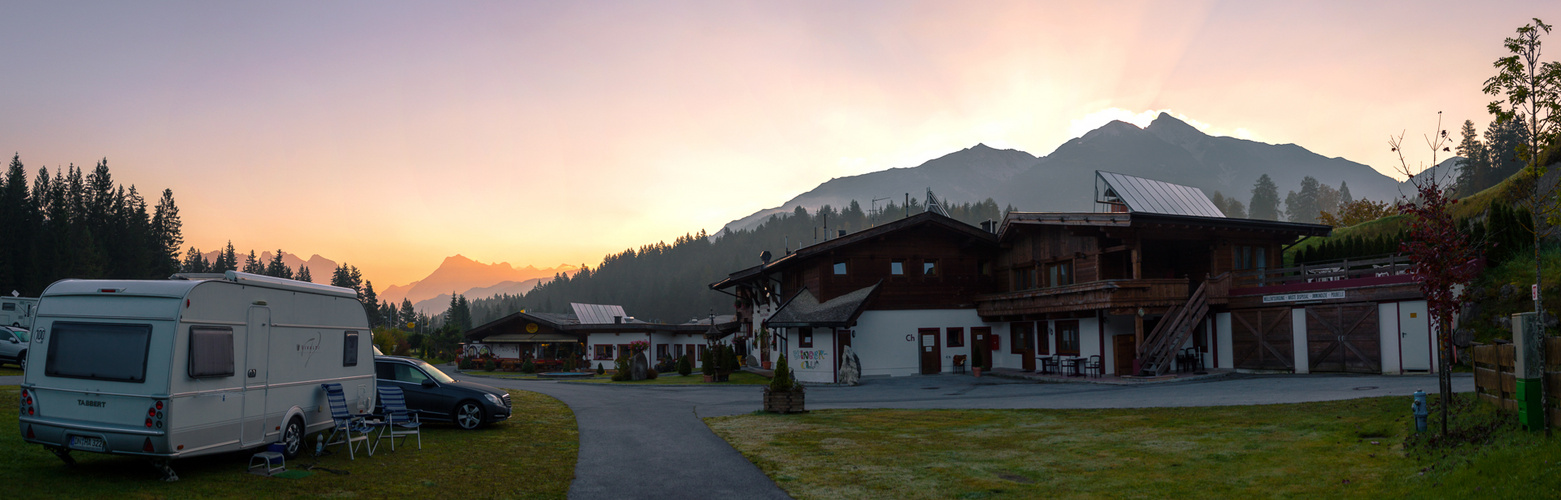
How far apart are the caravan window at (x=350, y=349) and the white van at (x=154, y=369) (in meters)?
2.05

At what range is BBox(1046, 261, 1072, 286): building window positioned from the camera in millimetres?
34750

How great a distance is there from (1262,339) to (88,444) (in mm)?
32367

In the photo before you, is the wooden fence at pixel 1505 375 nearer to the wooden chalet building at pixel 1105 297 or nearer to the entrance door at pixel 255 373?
the entrance door at pixel 255 373

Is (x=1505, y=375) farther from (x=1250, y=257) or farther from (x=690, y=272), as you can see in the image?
(x=690, y=272)

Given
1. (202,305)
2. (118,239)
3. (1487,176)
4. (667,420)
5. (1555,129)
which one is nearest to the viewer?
(1555,129)

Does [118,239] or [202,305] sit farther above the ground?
[118,239]

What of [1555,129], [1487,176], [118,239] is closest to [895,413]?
[1555,129]

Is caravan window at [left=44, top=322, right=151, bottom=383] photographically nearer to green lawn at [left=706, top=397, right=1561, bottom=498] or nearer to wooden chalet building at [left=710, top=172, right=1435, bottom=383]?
green lawn at [left=706, top=397, right=1561, bottom=498]

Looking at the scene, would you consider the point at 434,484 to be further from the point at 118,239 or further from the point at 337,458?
the point at 118,239

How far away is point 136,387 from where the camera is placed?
408 inches

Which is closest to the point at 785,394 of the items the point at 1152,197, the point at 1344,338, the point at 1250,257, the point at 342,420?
the point at 342,420

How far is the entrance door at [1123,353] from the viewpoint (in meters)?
32.0

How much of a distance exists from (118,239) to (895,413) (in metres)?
105

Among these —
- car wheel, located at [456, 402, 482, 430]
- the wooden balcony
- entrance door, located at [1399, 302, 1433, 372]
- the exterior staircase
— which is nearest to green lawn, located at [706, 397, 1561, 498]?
car wheel, located at [456, 402, 482, 430]
